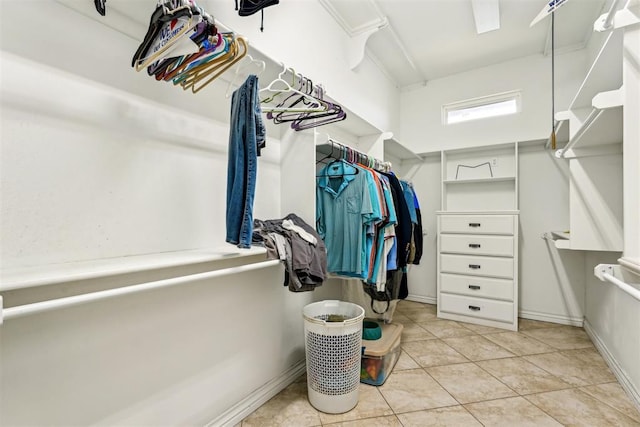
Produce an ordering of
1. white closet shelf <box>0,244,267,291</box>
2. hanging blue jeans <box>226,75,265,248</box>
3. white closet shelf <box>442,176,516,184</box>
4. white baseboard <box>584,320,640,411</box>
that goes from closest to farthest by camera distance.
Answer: white closet shelf <box>0,244,267,291</box> < hanging blue jeans <box>226,75,265,248</box> < white baseboard <box>584,320,640,411</box> < white closet shelf <box>442,176,516,184</box>

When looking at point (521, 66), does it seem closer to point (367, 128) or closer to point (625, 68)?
point (367, 128)

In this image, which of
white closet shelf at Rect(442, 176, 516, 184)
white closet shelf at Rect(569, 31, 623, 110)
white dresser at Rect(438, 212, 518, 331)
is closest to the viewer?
white closet shelf at Rect(569, 31, 623, 110)

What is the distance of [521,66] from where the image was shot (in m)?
3.20

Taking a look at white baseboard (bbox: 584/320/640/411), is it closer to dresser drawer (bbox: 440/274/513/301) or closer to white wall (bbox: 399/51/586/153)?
dresser drawer (bbox: 440/274/513/301)

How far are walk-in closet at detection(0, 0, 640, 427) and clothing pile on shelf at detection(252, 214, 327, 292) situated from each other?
1 centimetres

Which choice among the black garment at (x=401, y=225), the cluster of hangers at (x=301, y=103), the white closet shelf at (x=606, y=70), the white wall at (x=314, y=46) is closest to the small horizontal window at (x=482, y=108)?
the white wall at (x=314, y=46)

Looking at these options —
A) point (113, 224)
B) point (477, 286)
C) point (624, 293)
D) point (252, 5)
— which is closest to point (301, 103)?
point (252, 5)

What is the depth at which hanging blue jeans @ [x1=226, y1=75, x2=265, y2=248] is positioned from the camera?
3.82 feet

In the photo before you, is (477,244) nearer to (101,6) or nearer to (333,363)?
(333,363)

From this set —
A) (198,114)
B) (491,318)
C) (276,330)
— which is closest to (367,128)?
(198,114)

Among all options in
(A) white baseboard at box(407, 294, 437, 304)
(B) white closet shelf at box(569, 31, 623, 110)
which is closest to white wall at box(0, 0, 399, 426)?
(B) white closet shelf at box(569, 31, 623, 110)

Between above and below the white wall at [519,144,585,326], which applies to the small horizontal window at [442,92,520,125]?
above

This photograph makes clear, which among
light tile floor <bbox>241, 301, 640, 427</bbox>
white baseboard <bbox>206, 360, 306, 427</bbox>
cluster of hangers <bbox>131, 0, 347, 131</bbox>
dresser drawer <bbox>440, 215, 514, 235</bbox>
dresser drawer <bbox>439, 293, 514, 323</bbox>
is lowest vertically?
light tile floor <bbox>241, 301, 640, 427</bbox>

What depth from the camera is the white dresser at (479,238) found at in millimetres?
2855
